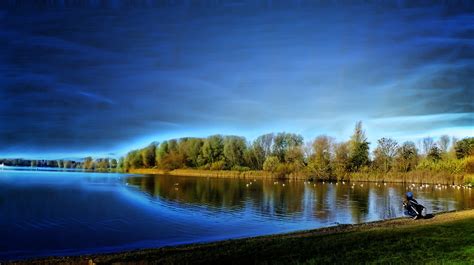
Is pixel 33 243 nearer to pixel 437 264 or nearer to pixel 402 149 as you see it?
pixel 437 264

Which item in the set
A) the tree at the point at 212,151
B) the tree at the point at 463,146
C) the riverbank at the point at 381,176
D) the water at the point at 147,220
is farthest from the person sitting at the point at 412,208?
the tree at the point at 212,151

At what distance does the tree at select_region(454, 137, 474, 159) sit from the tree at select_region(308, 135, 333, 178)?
28294 mm

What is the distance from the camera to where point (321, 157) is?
9425cm

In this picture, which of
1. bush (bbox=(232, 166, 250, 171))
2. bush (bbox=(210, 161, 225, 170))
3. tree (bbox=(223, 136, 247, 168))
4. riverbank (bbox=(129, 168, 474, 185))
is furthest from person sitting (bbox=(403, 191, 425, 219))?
tree (bbox=(223, 136, 247, 168))

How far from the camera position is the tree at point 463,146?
8987 centimetres

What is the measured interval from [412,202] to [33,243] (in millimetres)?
19851

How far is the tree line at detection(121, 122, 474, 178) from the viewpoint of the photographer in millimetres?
91000

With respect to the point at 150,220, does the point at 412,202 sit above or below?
above

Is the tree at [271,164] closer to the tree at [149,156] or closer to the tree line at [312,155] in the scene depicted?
the tree line at [312,155]

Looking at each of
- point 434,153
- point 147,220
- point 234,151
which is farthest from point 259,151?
point 147,220

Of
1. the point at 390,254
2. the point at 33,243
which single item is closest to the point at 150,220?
the point at 33,243

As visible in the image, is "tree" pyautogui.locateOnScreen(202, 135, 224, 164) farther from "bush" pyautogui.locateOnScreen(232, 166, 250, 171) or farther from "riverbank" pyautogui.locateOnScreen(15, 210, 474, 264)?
"riverbank" pyautogui.locateOnScreen(15, 210, 474, 264)

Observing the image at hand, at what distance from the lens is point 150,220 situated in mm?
28844

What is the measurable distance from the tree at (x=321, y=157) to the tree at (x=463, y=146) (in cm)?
2829
